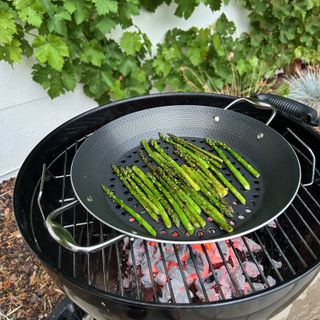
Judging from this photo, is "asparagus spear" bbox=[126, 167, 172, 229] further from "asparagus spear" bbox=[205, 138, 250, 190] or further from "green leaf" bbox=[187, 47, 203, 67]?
"green leaf" bbox=[187, 47, 203, 67]

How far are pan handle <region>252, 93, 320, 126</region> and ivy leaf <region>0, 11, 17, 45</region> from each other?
5.39ft

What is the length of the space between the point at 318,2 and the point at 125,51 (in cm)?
239

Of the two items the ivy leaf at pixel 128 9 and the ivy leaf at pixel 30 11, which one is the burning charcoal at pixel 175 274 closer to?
the ivy leaf at pixel 30 11

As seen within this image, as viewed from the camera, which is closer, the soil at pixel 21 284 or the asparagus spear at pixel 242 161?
the asparagus spear at pixel 242 161

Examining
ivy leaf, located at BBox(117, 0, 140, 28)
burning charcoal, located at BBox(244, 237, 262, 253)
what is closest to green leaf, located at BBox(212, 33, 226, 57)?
ivy leaf, located at BBox(117, 0, 140, 28)

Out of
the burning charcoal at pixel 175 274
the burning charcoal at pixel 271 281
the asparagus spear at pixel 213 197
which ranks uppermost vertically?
the asparagus spear at pixel 213 197

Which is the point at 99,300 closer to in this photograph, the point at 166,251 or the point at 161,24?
the point at 166,251

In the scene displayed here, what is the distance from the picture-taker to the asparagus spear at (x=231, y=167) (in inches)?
65.8

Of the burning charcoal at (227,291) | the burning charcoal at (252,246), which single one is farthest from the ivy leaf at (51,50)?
the burning charcoal at (227,291)

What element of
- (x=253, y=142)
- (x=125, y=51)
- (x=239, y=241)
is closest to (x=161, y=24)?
(x=125, y=51)

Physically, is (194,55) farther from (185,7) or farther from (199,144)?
(199,144)

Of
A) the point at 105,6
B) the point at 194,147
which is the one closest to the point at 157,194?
the point at 194,147

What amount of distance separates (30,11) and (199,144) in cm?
156

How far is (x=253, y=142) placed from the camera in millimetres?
1843
